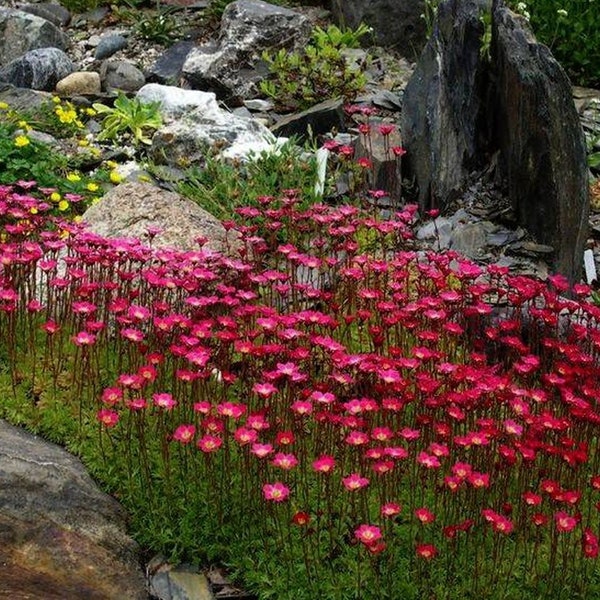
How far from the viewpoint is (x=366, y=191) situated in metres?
9.17

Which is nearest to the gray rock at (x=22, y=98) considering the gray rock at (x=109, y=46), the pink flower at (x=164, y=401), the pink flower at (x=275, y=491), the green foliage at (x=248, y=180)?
the gray rock at (x=109, y=46)

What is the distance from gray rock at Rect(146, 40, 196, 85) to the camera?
42.0 ft

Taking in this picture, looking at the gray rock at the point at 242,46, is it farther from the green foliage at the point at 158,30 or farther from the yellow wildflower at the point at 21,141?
the yellow wildflower at the point at 21,141

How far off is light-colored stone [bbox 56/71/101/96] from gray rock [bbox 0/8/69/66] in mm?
1860

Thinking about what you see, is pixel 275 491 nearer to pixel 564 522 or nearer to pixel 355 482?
pixel 355 482

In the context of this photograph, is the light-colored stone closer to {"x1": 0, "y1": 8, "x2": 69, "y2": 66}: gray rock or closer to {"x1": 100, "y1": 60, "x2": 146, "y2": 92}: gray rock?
{"x1": 100, "y1": 60, "x2": 146, "y2": 92}: gray rock

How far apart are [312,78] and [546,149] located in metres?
4.00

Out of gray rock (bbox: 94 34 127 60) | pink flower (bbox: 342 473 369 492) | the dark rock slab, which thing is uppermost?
gray rock (bbox: 94 34 127 60)

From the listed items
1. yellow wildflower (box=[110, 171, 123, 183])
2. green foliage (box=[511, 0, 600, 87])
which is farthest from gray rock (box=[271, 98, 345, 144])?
green foliage (box=[511, 0, 600, 87])

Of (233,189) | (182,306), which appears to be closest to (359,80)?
(233,189)

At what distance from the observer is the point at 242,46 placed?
12453 millimetres

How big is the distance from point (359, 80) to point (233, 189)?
127 inches

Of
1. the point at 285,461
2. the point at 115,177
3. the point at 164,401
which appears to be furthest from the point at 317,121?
the point at 285,461

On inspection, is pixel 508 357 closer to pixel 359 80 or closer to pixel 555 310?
pixel 555 310
